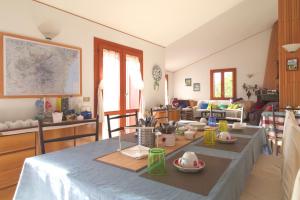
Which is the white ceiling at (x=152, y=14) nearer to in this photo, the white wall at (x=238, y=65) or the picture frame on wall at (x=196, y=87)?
the white wall at (x=238, y=65)

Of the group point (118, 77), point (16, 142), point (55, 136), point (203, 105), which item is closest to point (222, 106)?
point (203, 105)

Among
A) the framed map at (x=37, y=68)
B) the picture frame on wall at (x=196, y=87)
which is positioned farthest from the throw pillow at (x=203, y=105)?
the framed map at (x=37, y=68)

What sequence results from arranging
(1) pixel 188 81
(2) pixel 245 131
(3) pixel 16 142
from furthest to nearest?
1. (1) pixel 188 81
2. (3) pixel 16 142
3. (2) pixel 245 131

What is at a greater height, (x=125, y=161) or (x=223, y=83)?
(x=223, y=83)

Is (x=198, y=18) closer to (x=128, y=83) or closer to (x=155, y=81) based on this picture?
(x=155, y=81)

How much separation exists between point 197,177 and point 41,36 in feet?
8.79

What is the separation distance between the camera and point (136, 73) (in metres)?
4.38

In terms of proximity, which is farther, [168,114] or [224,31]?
[224,31]

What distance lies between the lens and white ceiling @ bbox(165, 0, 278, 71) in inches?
205

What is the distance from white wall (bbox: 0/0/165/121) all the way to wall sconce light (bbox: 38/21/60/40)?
68 millimetres

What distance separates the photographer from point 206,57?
27.2ft

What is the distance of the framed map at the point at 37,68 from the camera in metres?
2.41

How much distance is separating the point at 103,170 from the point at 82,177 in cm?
12

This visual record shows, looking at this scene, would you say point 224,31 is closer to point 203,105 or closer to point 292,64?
point 292,64
